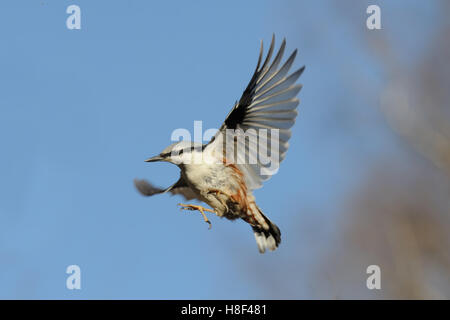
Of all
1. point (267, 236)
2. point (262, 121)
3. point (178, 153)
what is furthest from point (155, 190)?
point (262, 121)

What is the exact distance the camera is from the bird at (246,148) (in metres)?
5.38

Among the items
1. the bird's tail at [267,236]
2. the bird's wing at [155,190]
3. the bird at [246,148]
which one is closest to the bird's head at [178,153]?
the bird at [246,148]

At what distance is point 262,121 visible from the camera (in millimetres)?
5609

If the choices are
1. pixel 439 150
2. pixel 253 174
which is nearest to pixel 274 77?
pixel 253 174

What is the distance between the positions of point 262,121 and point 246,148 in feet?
0.78

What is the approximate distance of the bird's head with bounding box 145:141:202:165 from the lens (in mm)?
5352

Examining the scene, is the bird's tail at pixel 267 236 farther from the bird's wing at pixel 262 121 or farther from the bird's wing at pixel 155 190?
the bird's wing at pixel 155 190

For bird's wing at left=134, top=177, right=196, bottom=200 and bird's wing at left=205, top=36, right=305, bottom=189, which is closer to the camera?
bird's wing at left=205, top=36, right=305, bottom=189

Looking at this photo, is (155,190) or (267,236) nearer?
(267,236)

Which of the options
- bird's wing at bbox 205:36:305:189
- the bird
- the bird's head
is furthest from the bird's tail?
the bird's head

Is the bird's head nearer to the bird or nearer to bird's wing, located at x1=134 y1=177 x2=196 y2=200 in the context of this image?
the bird

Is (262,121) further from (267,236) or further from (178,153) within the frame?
(267,236)

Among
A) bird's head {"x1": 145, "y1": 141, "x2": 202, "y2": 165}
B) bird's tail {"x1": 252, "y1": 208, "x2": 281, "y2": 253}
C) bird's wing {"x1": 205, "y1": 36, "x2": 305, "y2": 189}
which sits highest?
bird's wing {"x1": 205, "y1": 36, "x2": 305, "y2": 189}

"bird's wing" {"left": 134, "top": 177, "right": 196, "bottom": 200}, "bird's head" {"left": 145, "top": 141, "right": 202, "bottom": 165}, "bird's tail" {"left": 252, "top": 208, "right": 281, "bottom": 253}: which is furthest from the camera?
"bird's wing" {"left": 134, "top": 177, "right": 196, "bottom": 200}
